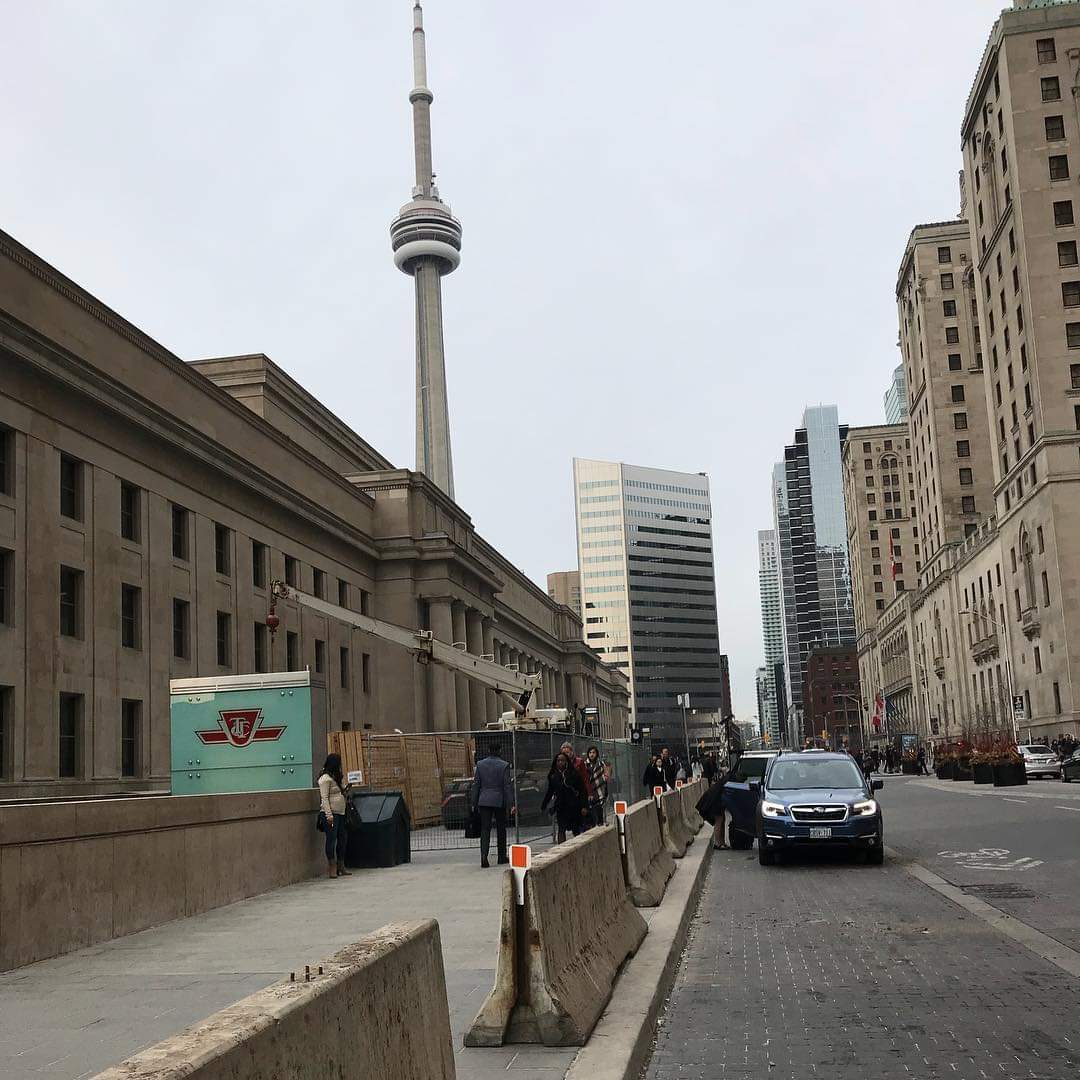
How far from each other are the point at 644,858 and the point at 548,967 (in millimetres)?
6604

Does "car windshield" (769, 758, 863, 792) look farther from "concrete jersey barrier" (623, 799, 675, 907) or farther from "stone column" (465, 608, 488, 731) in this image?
"stone column" (465, 608, 488, 731)

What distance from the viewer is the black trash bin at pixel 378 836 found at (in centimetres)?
1978

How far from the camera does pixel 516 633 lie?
92000 mm

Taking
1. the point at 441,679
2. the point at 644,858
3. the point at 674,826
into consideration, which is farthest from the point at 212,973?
the point at 441,679

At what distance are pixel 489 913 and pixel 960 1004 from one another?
19.1 ft

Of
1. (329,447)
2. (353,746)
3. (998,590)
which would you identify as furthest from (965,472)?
(353,746)

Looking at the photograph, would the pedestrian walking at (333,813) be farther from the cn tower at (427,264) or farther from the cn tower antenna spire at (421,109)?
the cn tower antenna spire at (421,109)

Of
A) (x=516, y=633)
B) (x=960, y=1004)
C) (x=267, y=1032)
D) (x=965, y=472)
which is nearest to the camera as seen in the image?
(x=267, y=1032)

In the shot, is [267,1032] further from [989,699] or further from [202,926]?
[989,699]

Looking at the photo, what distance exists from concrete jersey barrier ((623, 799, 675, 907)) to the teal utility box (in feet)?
23.7

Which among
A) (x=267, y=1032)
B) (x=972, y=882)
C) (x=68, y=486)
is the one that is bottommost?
(x=972, y=882)

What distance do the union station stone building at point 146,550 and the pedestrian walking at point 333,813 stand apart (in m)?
3.12

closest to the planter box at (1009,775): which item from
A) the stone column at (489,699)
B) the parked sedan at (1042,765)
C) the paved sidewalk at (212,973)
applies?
the parked sedan at (1042,765)

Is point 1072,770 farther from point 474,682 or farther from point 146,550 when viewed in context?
point 146,550
